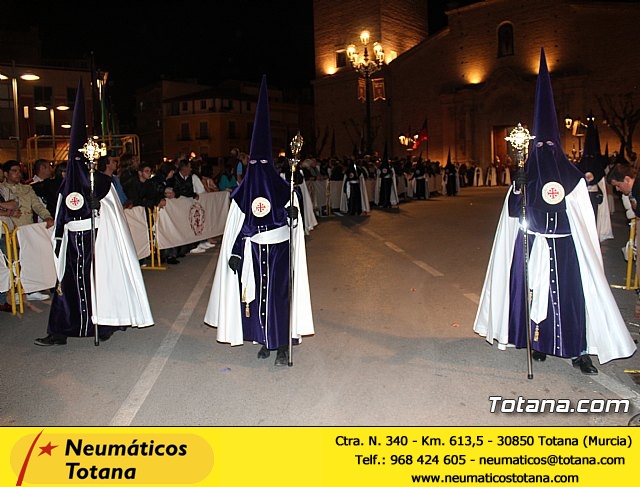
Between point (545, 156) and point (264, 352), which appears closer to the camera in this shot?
point (545, 156)

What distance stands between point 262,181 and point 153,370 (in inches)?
79.2

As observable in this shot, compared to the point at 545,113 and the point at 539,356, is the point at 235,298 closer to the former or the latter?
the point at 539,356

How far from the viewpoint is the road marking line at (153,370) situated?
4.73 m

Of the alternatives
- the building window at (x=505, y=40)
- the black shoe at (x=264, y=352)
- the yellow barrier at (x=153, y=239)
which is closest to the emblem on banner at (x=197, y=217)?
the yellow barrier at (x=153, y=239)

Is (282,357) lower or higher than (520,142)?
lower

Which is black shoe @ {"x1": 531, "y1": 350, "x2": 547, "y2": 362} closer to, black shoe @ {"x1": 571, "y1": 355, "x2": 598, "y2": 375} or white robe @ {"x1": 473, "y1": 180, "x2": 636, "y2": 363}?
black shoe @ {"x1": 571, "y1": 355, "x2": 598, "y2": 375}

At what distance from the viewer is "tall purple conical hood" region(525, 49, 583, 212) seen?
5.40m

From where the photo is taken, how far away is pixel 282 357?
19.7ft

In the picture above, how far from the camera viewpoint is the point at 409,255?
12461 mm

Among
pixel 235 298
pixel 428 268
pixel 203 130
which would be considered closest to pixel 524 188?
pixel 235 298

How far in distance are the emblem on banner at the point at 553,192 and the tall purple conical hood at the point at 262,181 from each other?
233cm

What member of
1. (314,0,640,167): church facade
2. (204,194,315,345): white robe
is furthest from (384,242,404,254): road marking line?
(314,0,640,167): church facade

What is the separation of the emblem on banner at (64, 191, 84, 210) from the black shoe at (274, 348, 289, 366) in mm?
2654

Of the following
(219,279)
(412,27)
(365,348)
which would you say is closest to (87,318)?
(219,279)
